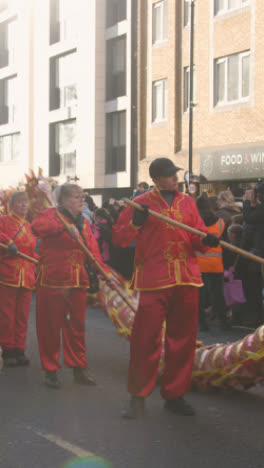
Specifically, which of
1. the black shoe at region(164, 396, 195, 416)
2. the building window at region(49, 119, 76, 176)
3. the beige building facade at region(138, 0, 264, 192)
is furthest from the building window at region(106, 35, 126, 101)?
the black shoe at region(164, 396, 195, 416)

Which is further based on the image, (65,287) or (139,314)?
(65,287)

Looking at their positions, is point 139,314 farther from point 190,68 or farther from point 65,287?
point 190,68

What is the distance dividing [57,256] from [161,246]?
4.55ft

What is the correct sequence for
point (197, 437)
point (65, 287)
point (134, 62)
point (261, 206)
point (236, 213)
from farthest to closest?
point (134, 62) < point (236, 213) < point (261, 206) < point (65, 287) < point (197, 437)

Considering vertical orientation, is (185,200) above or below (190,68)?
below

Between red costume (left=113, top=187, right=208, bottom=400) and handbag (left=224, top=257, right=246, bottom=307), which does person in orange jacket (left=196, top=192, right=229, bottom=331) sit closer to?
handbag (left=224, top=257, right=246, bottom=307)

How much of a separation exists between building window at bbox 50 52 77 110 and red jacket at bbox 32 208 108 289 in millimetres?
24789

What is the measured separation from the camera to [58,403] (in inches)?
236

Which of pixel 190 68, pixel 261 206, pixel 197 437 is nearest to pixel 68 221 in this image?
pixel 197 437

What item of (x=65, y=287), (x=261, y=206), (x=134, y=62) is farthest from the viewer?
(x=134, y=62)

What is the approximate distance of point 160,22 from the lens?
993 inches

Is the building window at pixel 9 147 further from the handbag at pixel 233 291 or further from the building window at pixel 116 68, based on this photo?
the handbag at pixel 233 291

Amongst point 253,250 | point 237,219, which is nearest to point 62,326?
point 253,250

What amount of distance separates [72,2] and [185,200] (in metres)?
27.7
